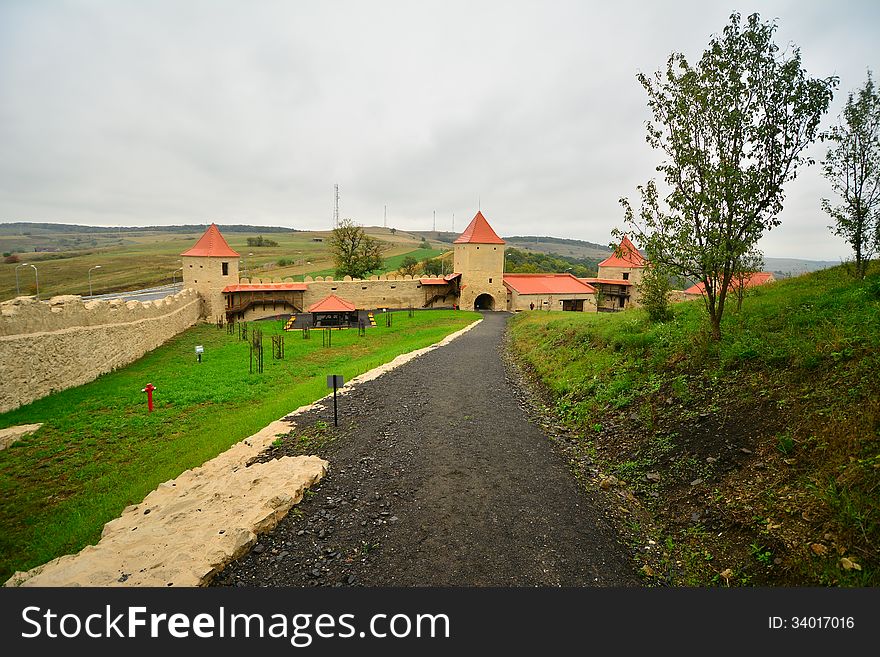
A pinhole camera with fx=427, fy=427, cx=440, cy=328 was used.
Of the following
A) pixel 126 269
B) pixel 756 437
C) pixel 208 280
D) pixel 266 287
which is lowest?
pixel 756 437

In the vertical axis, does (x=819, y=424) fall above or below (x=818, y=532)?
above

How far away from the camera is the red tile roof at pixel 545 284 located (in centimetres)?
4016

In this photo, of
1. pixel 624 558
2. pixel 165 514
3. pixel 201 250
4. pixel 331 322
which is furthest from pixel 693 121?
pixel 201 250

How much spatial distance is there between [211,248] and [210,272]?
2143 mm

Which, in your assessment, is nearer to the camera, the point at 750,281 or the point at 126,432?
the point at 126,432

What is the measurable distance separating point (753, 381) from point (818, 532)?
3.62 metres

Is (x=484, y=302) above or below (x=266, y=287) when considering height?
below

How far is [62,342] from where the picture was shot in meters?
15.5

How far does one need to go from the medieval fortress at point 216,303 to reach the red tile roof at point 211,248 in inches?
3.0

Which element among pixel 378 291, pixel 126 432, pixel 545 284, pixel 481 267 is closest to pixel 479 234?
pixel 481 267

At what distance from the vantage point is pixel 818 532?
4.35 m

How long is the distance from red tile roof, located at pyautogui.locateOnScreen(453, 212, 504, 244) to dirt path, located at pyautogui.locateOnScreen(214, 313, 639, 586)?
103 ft

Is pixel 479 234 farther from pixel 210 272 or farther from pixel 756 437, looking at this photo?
pixel 756 437

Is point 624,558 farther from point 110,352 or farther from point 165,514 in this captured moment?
point 110,352
